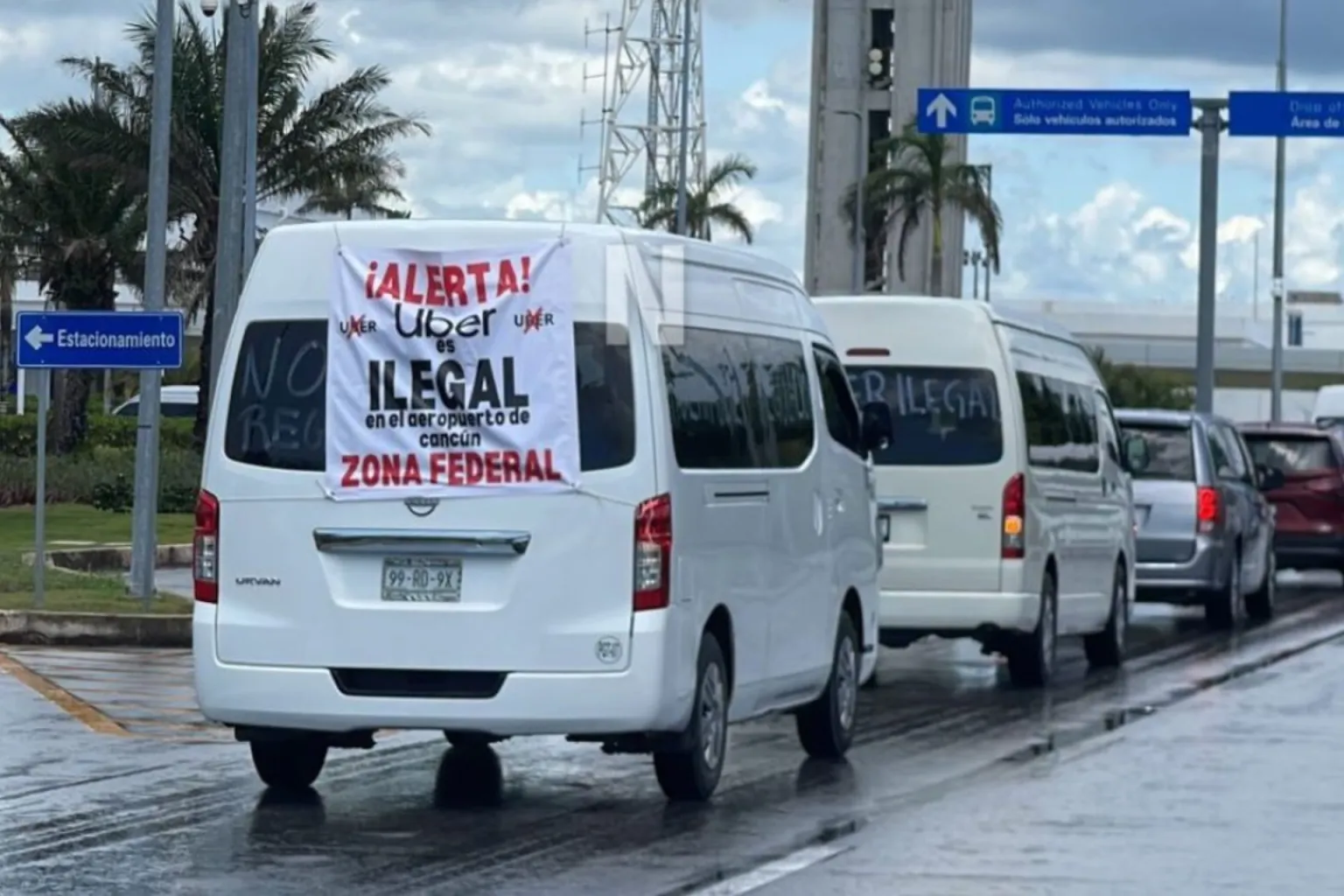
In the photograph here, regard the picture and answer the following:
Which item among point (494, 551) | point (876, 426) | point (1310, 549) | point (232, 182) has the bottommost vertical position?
point (1310, 549)

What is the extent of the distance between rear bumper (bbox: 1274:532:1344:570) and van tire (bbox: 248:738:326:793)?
62.0 ft

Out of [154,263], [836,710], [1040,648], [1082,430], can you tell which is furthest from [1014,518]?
[154,263]

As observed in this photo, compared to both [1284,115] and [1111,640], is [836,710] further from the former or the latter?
[1284,115]

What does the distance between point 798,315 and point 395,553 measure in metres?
3.03

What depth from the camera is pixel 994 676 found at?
1858 cm

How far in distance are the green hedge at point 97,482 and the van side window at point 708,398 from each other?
2469cm

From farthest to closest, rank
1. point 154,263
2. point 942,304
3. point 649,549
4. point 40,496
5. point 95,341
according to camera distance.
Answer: point 154,263
point 95,341
point 40,496
point 942,304
point 649,549

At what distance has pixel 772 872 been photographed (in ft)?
32.1

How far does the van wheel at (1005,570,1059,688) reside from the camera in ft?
57.1

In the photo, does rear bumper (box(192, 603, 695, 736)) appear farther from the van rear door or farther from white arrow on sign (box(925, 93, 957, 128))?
white arrow on sign (box(925, 93, 957, 128))

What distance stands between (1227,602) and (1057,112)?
19.9 m

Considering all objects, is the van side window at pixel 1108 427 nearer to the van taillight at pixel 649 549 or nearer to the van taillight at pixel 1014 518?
the van taillight at pixel 1014 518

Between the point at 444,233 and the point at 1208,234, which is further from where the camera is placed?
the point at 1208,234

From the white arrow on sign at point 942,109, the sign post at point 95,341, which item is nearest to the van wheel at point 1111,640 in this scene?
the sign post at point 95,341
